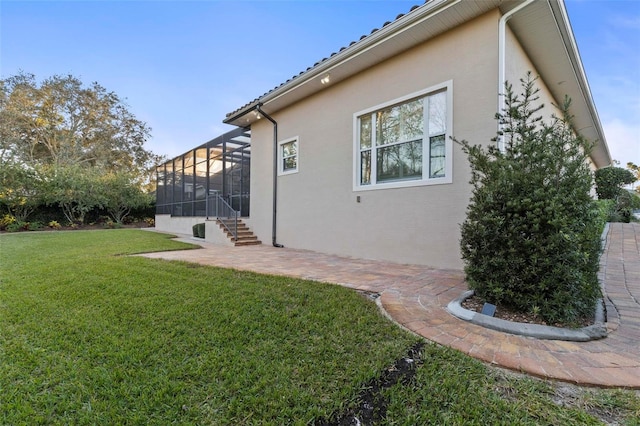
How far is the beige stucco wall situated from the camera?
4.59 metres

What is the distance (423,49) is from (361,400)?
5.60 metres

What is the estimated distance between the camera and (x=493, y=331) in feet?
8.20

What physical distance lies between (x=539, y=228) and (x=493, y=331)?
104 cm

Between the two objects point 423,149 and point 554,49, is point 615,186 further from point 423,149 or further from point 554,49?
point 423,149

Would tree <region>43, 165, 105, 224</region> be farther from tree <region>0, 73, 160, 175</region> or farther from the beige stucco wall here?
the beige stucco wall

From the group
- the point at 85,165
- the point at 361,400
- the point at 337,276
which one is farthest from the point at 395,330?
the point at 85,165

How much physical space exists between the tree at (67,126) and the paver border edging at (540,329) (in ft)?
81.0

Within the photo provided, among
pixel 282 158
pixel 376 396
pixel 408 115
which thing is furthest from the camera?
pixel 282 158

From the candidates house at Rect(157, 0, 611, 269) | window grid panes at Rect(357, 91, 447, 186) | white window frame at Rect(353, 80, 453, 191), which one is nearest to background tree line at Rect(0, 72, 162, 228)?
house at Rect(157, 0, 611, 269)

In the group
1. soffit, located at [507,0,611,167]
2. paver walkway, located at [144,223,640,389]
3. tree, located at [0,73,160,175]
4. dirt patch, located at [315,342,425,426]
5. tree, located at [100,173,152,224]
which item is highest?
tree, located at [0,73,160,175]

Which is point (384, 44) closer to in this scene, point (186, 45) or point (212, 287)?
point (212, 287)

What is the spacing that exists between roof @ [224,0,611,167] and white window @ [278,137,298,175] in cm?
113

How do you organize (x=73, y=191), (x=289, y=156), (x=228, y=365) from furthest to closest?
(x=73, y=191) < (x=289, y=156) < (x=228, y=365)

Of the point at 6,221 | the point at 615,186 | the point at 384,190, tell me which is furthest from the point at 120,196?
the point at 615,186
